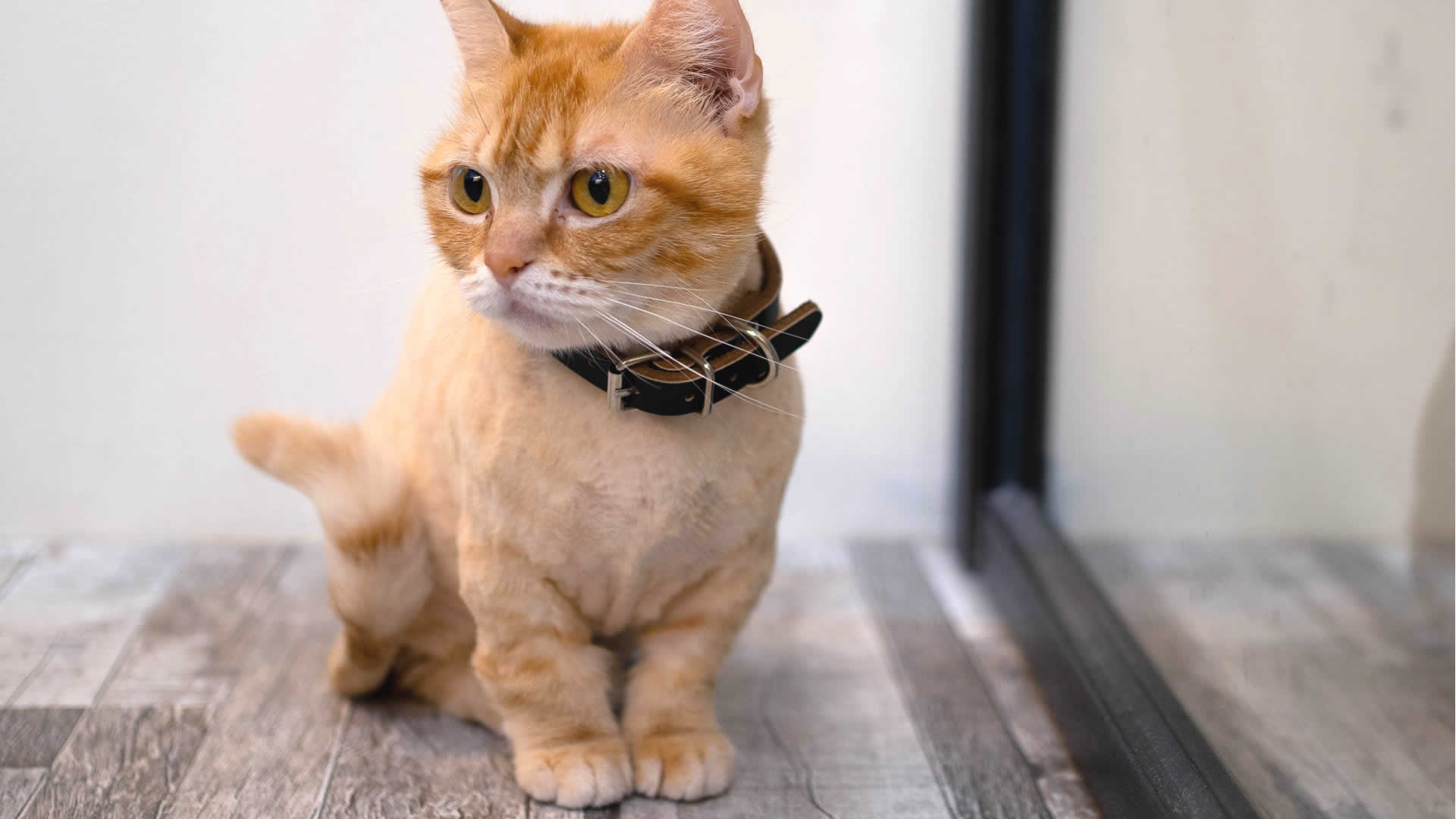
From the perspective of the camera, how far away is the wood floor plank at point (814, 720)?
1.02 m

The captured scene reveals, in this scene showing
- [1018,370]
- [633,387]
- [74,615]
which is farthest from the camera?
[1018,370]

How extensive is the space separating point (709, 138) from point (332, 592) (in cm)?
52

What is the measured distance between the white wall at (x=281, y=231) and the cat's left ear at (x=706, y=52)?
0.21m

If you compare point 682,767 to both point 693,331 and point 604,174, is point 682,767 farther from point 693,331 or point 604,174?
point 604,174

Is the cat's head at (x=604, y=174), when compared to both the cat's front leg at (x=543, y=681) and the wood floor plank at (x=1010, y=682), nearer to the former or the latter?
the cat's front leg at (x=543, y=681)

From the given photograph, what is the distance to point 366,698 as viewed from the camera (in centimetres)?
118

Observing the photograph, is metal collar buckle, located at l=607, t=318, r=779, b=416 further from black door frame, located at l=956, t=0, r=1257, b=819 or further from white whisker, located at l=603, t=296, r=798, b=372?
black door frame, located at l=956, t=0, r=1257, b=819

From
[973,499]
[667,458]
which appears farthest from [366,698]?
[973,499]

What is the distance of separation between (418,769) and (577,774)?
15 centimetres

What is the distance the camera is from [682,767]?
3.32ft

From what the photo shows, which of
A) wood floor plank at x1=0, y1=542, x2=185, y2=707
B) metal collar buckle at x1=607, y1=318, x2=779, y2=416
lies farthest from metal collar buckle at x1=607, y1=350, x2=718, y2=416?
wood floor plank at x1=0, y1=542, x2=185, y2=707

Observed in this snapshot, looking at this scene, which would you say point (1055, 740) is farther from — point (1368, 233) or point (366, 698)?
point (366, 698)

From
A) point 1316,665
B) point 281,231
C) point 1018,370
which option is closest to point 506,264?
point 281,231

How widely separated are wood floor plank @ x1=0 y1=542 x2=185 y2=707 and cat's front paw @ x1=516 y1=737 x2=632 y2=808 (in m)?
0.42
